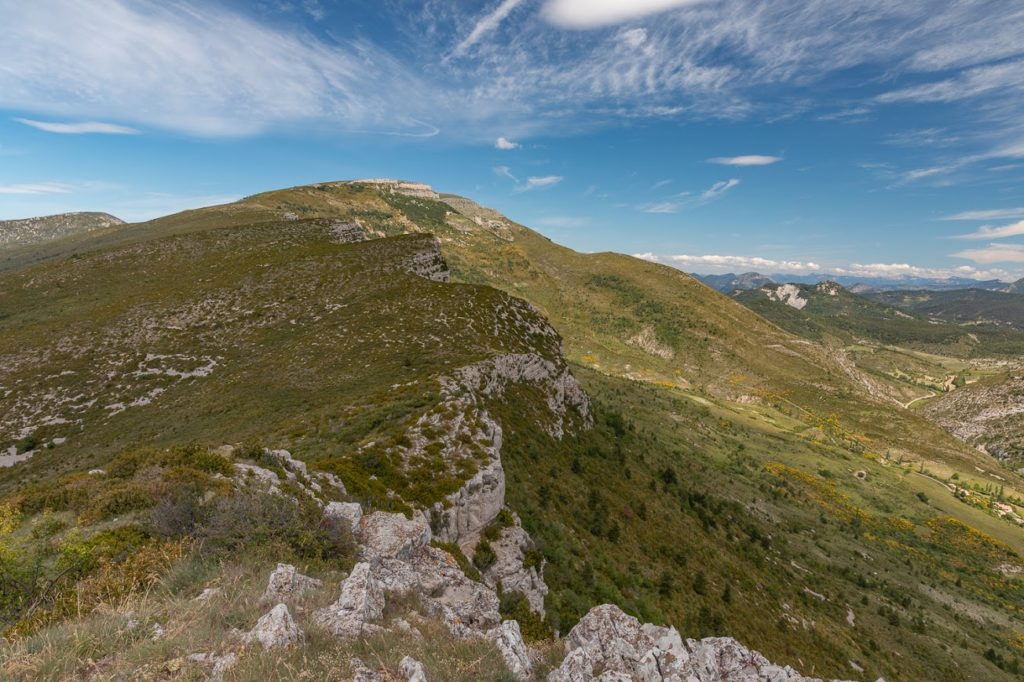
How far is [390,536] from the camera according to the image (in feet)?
43.0

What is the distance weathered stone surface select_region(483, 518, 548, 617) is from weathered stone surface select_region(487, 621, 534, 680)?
8.54 meters

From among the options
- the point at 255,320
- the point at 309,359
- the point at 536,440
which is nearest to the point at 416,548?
the point at 536,440

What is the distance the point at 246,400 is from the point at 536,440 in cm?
Answer: 2406

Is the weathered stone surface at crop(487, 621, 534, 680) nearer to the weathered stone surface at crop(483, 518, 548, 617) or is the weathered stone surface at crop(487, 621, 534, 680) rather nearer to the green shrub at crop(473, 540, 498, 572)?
the weathered stone surface at crop(483, 518, 548, 617)

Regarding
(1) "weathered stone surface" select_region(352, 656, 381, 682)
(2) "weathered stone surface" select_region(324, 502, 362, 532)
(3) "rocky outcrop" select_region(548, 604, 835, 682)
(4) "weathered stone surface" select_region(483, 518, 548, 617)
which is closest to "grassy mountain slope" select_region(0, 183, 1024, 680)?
(4) "weathered stone surface" select_region(483, 518, 548, 617)

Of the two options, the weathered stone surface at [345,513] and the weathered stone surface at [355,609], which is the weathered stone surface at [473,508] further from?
the weathered stone surface at [355,609]

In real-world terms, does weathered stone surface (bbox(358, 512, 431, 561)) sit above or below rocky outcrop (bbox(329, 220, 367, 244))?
below

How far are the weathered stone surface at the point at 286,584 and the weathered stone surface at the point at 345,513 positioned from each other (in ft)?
13.3

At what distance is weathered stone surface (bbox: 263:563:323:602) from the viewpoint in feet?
26.8

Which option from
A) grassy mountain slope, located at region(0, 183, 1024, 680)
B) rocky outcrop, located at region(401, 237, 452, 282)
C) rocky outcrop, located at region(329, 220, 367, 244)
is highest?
rocky outcrop, located at region(329, 220, 367, 244)

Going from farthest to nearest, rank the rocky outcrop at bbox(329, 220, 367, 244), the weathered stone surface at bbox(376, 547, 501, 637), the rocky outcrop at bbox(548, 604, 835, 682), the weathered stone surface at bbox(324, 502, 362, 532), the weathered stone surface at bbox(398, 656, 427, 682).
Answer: the rocky outcrop at bbox(329, 220, 367, 244) < the weathered stone surface at bbox(324, 502, 362, 532) < the weathered stone surface at bbox(376, 547, 501, 637) < the rocky outcrop at bbox(548, 604, 835, 682) < the weathered stone surface at bbox(398, 656, 427, 682)

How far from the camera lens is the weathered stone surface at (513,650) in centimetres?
794

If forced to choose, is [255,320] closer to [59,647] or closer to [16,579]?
[16,579]

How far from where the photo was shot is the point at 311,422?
26.1m
